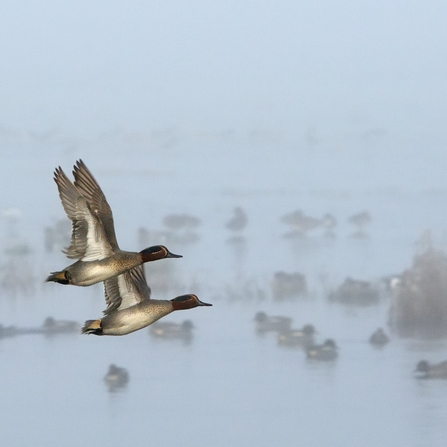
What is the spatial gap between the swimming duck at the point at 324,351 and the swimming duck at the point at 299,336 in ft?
3.56

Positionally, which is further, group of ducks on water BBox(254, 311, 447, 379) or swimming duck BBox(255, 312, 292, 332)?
swimming duck BBox(255, 312, 292, 332)

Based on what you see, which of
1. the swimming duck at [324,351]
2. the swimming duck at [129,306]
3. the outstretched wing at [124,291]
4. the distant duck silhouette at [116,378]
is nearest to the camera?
the swimming duck at [129,306]

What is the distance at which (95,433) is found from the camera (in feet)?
470

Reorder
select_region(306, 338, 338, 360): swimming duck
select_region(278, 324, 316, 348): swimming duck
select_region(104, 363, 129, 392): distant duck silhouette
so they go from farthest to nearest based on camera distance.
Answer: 1. select_region(278, 324, 316, 348): swimming duck
2. select_region(306, 338, 338, 360): swimming duck
3. select_region(104, 363, 129, 392): distant duck silhouette

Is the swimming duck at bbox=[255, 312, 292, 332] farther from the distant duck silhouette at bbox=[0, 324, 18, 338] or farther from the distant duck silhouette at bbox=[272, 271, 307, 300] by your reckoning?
the distant duck silhouette at bbox=[0, 324, 18, 338]

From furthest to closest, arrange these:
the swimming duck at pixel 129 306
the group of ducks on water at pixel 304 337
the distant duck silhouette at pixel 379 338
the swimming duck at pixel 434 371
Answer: the group of ducks on water at pixel 304 337 < the distant duck silhouette at pixel 379 338 < the swimming duck at pixel 434 371 < the swimming duck at pixel 129 306

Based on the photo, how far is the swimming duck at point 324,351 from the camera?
162 m

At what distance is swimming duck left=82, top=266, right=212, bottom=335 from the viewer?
11.7m

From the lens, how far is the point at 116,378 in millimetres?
160500

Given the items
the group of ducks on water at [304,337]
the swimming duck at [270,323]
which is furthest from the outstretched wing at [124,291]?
the swimming duck at [270,323]

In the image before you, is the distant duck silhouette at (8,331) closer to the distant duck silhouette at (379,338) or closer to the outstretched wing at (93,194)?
the distant duck silhouette at (379,338)

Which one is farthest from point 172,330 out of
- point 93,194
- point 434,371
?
point 93,194

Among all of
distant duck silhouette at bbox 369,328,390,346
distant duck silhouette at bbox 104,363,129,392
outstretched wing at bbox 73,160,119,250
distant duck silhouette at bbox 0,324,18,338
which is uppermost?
distant duck silhouette at bbox 0,324,18,338

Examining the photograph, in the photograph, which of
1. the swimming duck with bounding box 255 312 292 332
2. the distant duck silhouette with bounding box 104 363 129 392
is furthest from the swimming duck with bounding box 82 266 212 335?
the swimming duck with bounding box 255 312 292 332
